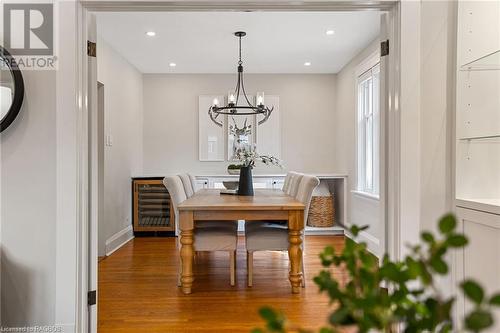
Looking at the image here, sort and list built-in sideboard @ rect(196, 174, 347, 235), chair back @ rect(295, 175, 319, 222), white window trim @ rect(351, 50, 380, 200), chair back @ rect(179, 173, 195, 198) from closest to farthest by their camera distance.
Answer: chair back @ rect(295, 175, 319, 222)
chair back @ rect(179, 173, 195, 198)
white window trim @ rect(351, 50, 380, 200)
built-in sideboard @ rect(196, 174, 347, 235)

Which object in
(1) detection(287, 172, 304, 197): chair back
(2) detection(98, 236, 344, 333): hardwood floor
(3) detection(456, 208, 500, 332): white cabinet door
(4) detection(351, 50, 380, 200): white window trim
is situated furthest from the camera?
(4) detection(351, 50, 380, 200): white window trim

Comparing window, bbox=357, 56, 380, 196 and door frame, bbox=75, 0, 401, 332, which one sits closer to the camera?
door frame, bbox=75, 0, 401, 332

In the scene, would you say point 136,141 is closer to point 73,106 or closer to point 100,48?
point 100,48

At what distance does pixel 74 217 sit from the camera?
6.47 ft

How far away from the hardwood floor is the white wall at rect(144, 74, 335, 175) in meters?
1.99

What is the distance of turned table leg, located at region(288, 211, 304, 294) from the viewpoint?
2996 mm

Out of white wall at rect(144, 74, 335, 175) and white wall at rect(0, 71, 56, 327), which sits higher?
white wall at rect(144, 74, 335, 175)

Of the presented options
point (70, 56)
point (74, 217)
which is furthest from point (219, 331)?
point (70, 56)

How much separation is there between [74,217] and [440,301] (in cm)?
189

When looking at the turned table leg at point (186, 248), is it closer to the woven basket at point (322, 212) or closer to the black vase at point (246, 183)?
the black vase at point (246, 183)

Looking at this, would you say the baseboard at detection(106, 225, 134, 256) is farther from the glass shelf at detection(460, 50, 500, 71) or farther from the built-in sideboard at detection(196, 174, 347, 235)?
the glass shelf at detection(460, 50, 500, 71)

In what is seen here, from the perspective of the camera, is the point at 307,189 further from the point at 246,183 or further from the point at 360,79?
the point at 360,79

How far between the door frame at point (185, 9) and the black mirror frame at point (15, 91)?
1.03ft

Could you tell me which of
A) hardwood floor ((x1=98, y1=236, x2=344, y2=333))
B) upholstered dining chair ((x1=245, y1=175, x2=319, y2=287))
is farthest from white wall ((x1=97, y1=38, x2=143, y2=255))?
upholstered dining chair ((x1=245, y1=175, x2=319, y2=287))
